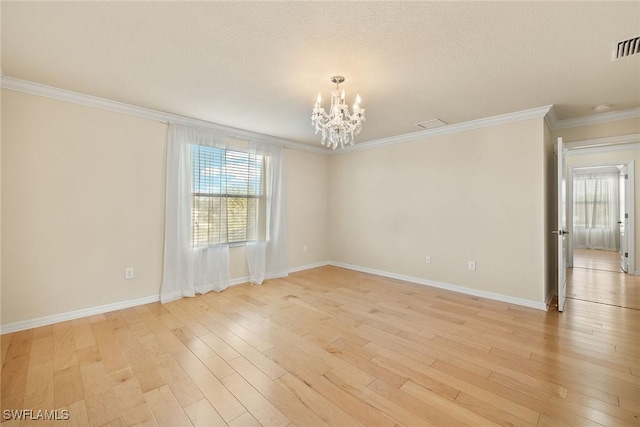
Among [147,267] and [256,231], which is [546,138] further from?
[147,267]

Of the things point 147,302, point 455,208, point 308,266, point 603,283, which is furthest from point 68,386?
point 603,283

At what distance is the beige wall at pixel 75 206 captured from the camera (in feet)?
8.48

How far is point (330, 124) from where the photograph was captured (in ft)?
8.11

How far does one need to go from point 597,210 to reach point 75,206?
11.8 metres

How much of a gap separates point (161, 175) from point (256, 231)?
161cm

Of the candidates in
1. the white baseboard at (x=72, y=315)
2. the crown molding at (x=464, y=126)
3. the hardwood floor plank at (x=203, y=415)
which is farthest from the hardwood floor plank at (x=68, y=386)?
the crown molding at (x=464, y=126)

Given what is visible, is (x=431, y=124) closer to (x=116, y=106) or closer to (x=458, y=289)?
(x=458, y=289)

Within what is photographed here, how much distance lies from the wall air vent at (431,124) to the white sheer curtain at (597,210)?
22.9 feet

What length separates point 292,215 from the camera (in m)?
5.05

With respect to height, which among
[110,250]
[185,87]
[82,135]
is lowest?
[110,250]

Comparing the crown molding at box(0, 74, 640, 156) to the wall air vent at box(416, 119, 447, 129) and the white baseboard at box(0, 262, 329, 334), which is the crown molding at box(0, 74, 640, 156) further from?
the white baseboard at box(0, 262, 329, 334)

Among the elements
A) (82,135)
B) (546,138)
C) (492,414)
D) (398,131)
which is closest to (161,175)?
(82,135)

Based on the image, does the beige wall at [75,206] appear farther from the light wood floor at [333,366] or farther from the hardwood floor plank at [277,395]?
the hardwood floor plank at [277,395]

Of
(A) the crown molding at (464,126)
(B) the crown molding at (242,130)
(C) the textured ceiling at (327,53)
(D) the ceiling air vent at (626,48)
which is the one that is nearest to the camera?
(C) the textured ceiling at (327,53)
